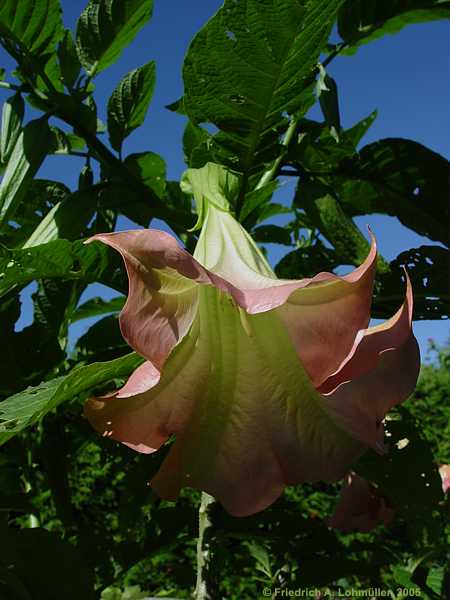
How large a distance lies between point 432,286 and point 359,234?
0.51 feet

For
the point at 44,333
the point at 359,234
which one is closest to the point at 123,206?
the point at 44,333

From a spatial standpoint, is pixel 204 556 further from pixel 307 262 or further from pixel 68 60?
pixel 68 60

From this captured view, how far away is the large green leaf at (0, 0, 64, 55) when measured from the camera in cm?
92

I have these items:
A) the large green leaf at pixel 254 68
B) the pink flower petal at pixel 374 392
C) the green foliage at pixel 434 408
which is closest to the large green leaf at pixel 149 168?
the large green leaf at pixel 254 68

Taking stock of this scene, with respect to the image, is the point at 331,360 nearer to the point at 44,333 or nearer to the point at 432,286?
the point at 432,286

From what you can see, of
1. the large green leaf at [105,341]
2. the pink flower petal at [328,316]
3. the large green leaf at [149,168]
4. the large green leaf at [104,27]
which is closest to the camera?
the pink flower petal at [328,316]

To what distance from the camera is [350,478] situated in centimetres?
157

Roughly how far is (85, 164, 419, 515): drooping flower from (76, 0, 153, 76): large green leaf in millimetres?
485

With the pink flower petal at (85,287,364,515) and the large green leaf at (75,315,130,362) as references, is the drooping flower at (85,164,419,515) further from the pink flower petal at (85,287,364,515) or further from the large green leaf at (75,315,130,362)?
the large green leaf at (75,315,130,362)

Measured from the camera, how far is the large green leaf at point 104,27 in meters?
1.00

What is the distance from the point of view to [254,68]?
752mm

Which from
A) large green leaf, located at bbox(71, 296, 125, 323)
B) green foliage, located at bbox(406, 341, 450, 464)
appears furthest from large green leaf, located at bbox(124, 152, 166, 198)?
green foliage, located at bbox(406, 341, 450, 464)

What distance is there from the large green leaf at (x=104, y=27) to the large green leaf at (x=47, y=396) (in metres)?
0.56

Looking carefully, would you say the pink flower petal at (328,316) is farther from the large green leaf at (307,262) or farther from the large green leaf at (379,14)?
the large green leaf at (379,14)
